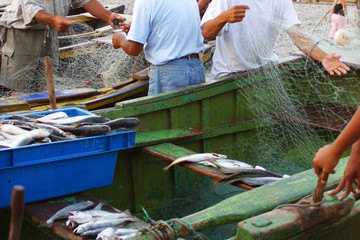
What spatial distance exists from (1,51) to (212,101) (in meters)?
3.70

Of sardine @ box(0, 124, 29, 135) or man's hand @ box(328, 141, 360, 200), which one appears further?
sardine @ box(0, 124, 29, 135)

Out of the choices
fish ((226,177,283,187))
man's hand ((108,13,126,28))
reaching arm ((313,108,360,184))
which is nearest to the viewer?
reaching arm ((313,108,360,184))

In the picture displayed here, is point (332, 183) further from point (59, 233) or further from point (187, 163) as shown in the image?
point (59, 233)

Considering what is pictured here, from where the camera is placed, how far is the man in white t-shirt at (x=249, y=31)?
5.52 metres

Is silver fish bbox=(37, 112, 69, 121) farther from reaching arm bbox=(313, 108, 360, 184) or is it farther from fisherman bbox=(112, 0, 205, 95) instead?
reaching arm bbox=(313, 108, 360, 184)

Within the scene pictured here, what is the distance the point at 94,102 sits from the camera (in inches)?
249

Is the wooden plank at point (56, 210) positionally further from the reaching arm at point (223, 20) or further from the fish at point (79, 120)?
the reaching arm at point (223, 20)

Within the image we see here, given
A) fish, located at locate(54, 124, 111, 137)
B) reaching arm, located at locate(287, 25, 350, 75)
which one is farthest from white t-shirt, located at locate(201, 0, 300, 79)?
fish, located at locate(54, 124, 111, 137)

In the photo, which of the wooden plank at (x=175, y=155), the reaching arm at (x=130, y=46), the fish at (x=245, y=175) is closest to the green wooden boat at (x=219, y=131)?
the wooden plank at (x=175, y=155)

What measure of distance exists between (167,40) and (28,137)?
7.66 ft

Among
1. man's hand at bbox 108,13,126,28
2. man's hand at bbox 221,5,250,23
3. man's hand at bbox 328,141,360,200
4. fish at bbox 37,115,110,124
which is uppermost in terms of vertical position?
man's hand at bbox 221,5,250,23

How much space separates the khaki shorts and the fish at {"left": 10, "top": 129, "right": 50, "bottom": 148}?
3.93 m

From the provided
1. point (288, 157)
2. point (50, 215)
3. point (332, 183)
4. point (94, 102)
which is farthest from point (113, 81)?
point (332, 183)

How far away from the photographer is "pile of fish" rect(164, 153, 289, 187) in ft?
12.5
